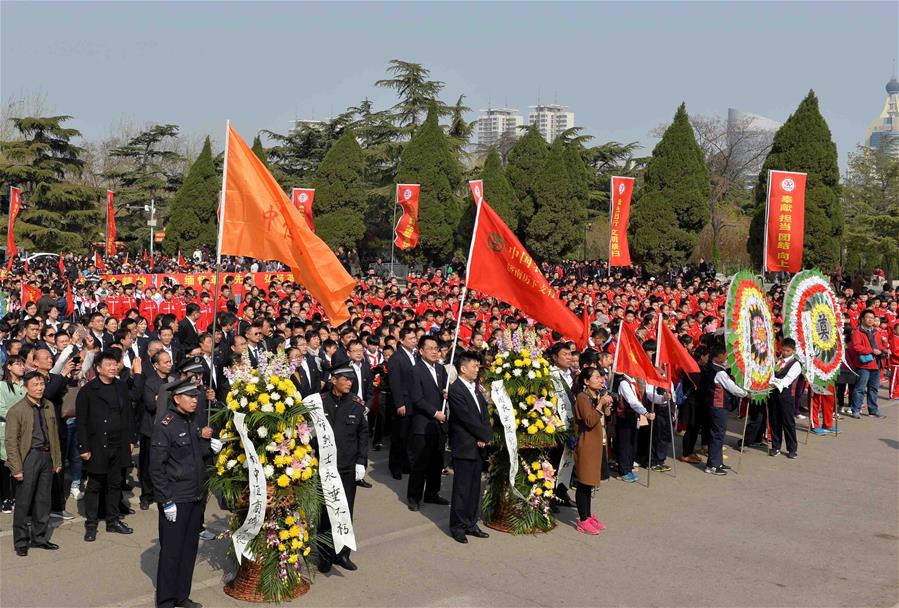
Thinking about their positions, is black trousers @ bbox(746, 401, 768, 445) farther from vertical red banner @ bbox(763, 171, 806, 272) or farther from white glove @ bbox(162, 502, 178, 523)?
white glove @ bbox(162, 502, 178, 523)

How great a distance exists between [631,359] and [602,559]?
2841mm

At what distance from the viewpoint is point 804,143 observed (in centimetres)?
2808

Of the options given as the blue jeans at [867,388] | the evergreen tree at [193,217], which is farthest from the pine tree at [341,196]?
the blue jeans at [867,388]

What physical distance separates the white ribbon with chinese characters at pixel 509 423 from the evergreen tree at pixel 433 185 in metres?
29.1

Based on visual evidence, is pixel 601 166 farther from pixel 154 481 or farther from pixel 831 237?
pixel 154 481

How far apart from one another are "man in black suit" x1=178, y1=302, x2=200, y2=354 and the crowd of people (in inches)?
0.8

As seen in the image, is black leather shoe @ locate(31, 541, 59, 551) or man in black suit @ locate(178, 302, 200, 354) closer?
black leather shoe @ locate(31, 541, 59, 551)

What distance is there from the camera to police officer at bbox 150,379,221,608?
19.7 feet

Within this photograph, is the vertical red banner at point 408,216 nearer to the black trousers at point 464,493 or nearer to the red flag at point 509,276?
the red flag at point 509,276

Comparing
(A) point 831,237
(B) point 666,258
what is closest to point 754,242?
(A) point 831,237

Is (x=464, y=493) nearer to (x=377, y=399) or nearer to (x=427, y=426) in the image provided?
(x=427, y=426)

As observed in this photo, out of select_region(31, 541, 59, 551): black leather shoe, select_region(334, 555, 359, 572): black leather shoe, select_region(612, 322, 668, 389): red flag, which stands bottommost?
select_region(31, 541, 59, 551): black leather shoe

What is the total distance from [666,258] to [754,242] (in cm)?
447

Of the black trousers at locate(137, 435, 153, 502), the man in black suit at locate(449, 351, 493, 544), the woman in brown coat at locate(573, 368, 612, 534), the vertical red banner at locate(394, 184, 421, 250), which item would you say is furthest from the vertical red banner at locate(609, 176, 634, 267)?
the black trousers at locate(137, 435, 153, 502)
